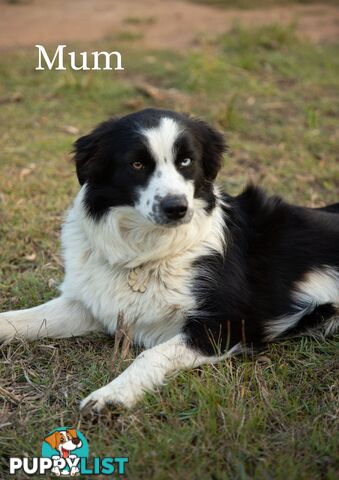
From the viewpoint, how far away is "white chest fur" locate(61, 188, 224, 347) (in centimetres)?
309

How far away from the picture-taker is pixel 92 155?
3.13 metres

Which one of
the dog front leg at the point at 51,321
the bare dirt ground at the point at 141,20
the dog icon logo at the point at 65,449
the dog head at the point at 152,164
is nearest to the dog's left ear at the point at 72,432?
the dog icon logo at the point at 65,449

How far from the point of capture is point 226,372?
2902 millimetres

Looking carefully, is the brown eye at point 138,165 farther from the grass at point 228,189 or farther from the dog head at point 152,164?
the grass at point 228,189

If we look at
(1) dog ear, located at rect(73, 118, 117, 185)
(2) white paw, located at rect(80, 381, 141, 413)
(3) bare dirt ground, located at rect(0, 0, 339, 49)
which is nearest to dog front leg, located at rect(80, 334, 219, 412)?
(2) white paw, located at rect(80, 381, 141, 413)

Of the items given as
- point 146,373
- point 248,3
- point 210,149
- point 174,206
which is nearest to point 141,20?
point 248,3

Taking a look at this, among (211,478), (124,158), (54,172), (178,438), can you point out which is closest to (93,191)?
(124,158)

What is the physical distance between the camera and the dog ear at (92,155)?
10.2 feet

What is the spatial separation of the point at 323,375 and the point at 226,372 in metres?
0.49

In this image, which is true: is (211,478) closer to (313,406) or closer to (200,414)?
(200,414)

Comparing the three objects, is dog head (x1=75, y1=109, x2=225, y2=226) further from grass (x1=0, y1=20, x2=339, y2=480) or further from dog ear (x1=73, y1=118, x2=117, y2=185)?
grass (x1=0, y1=20, x2=339, y2=480)

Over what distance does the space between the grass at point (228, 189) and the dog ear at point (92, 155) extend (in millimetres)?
948

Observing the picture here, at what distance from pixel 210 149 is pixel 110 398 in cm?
144

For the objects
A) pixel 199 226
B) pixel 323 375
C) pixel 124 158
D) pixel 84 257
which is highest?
pixel 124 158
